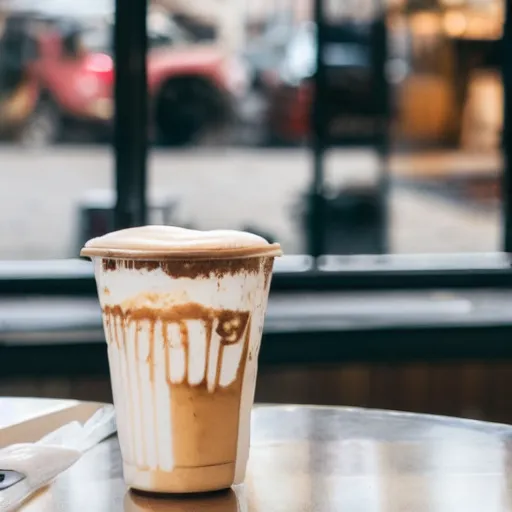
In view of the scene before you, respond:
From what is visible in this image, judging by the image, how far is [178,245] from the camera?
80 cm

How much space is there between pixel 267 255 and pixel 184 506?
0.19m

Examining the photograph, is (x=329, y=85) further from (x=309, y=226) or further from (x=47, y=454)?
(x=47, y=454)

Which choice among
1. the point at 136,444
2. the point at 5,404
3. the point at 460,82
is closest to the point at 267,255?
the point at 136,444

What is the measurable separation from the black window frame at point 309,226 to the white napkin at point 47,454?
1719 mm

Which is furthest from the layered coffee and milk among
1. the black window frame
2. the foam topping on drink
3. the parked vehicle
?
Answer: the parked vehicle

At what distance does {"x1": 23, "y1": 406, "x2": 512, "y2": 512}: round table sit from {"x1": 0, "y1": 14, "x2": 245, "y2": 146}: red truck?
1.82 m

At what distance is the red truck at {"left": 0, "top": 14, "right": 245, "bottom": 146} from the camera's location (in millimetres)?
2809

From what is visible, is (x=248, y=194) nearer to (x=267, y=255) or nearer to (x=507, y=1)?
(x=507, y=1)

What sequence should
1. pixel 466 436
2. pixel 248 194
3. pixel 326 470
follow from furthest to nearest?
pixel 248 194, pixel 466 436, pixel 326 470

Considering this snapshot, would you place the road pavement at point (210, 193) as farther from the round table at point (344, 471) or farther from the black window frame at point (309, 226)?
the round table at point (344, 471)

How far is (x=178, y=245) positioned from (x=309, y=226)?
2161 millimetres

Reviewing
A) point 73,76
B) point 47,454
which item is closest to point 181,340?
point 47,454

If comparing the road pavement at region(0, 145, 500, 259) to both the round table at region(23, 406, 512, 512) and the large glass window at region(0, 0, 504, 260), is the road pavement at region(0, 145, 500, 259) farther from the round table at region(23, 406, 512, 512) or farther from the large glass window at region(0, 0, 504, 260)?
the round table at region(23, 406, 512, 512)

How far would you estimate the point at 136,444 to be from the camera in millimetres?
831
